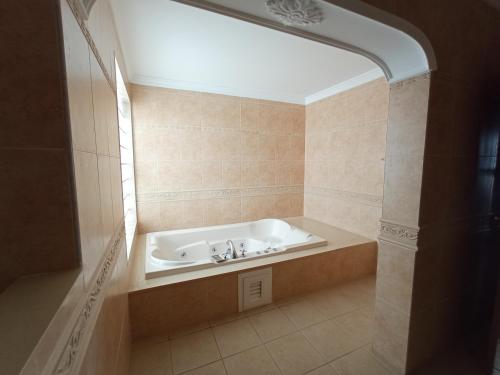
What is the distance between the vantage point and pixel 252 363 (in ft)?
4.52

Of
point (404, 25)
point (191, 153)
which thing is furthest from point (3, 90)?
point (191, 153)

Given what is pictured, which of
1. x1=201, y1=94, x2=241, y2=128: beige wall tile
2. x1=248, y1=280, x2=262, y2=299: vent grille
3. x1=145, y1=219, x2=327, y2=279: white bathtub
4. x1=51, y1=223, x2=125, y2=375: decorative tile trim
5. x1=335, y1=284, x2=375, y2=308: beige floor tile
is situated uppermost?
x1=201, y1=94, x2=241, y2=128: beige wall tile

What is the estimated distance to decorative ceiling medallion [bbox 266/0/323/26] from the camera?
2.50 feet

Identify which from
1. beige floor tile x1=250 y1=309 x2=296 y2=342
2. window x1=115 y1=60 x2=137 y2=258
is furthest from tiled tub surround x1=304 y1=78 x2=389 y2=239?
window x1=115 y1=60 x2=137 y2=258

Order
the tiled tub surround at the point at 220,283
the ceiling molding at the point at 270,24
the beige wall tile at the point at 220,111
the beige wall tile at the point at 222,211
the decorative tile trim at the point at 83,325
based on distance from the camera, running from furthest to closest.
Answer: the beige wall tile at the point at 222,211
the beige wall tile at the point at 220,111
the tiled tub surround at the point at 220,283
the ceiling molding at the point at 270,24
the decorative tile trim at the point at 83,325

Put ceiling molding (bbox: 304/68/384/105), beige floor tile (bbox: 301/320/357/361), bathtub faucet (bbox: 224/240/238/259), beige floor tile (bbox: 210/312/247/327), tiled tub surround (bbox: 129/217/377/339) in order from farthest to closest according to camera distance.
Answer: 1. ceiling molding (bbox: 304/68/384/105)
2. bathtub faucet (bbox: 224/240/238/259)
3. beige floor tile (bbox: 210/312/247/327)
4. tiled tub surround (bbox: 129/217/377/339)
5. beige floor tile (bbox: 301/320/357/361)

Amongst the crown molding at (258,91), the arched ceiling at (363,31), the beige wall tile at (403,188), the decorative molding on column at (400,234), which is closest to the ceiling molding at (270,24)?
the arched ceiling at (363,31)

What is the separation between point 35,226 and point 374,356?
1903 millimetres

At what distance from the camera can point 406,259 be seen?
3.93 ft

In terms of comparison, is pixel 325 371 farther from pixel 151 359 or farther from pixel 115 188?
pixel 115 188

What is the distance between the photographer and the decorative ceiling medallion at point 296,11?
2.50 feet

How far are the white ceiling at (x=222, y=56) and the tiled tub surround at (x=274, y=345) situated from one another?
224 centimetres

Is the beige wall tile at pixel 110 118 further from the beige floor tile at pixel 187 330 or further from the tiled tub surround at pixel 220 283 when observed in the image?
the beige floor tile at pixel 187 330

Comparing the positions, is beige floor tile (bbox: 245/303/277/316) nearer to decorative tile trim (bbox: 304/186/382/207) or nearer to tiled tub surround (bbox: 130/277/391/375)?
tiled tub surround (bbox: 130/277/391/375)
